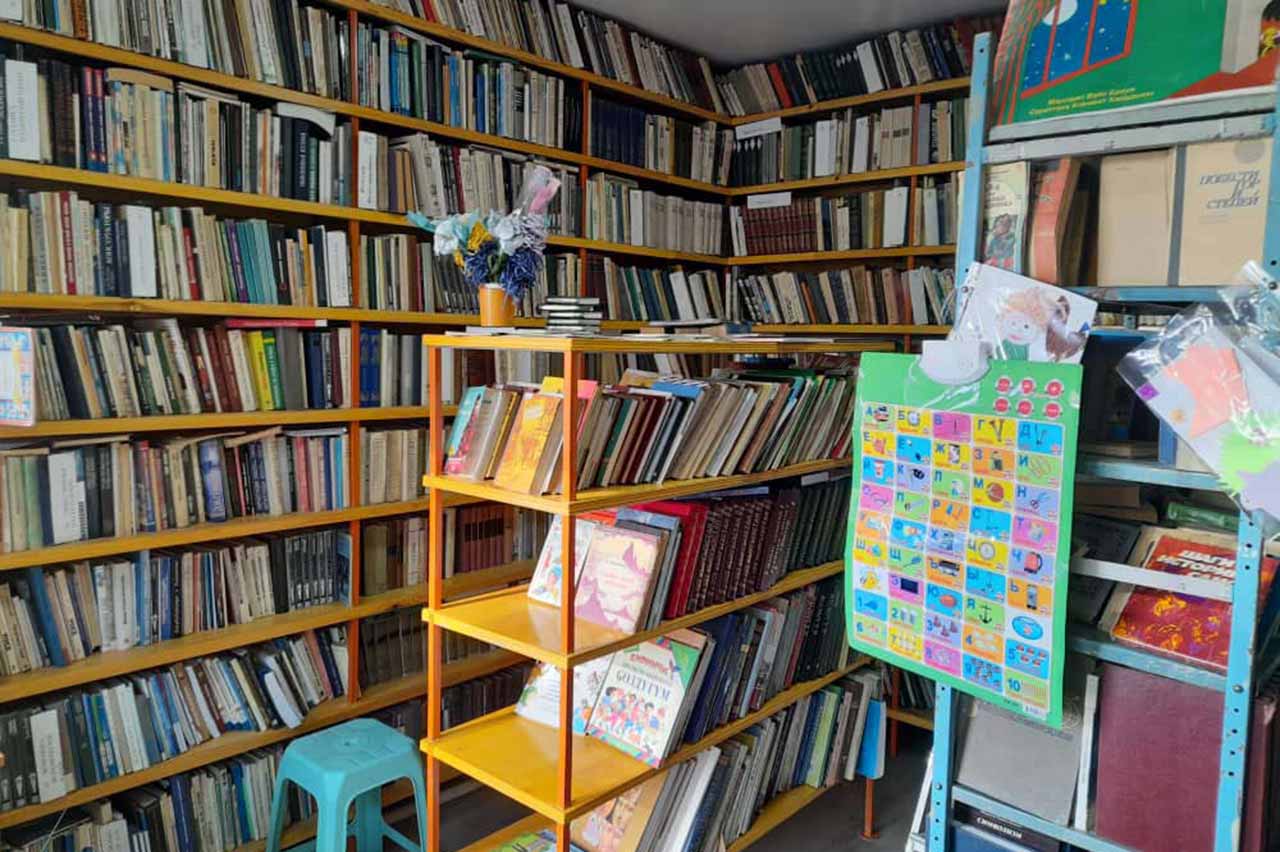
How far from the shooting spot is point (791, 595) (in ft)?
8.19

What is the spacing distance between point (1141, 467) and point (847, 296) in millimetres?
2586

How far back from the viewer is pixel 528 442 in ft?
6.21

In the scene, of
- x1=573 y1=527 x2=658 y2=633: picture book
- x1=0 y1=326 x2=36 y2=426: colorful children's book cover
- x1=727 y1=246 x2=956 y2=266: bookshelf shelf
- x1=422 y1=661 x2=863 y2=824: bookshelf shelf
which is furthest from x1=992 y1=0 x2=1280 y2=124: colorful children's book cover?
x1=727 y1=246 x2=956 y2=266: bookshelf shelf

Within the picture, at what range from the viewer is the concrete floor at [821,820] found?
2.73m

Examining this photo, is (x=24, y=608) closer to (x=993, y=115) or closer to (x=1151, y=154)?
(x=993, y=115)

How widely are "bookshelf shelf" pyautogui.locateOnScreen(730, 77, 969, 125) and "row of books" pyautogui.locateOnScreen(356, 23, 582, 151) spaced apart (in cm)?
100

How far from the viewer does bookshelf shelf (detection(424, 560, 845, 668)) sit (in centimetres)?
183

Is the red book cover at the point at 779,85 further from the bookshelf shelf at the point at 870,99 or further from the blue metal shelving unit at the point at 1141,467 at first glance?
the blue metal shelving unit at the point at 1141,467

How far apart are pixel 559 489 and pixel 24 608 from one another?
54.8 inches

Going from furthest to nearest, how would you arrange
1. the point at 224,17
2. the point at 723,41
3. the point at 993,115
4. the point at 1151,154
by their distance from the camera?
the point at 723,41, the point at 224,17, the point at 993,115, the point at 1151,154

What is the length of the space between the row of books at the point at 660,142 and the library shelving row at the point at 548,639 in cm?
162

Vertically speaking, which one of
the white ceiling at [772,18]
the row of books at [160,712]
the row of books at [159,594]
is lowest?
the row of books at [160,712]

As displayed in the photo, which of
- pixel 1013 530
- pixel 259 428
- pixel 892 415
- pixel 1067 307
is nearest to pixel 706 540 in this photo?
pixel 892 415

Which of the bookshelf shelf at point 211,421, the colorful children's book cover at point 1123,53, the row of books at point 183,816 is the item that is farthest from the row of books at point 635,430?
the row of books at point 183,816
